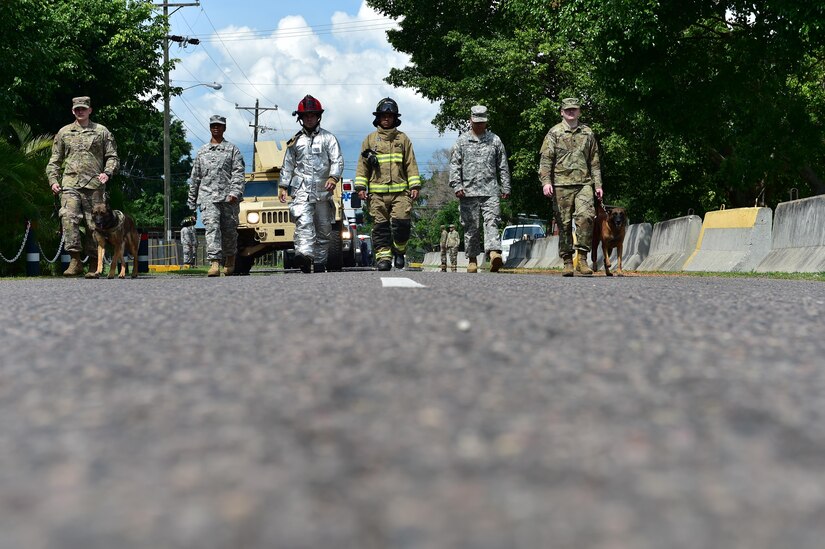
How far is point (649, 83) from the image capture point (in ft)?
65.4

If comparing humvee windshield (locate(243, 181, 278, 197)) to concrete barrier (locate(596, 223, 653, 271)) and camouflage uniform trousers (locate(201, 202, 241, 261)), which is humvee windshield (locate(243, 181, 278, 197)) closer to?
concrete barrier (locate(596, 223, 653, 271))

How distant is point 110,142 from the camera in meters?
14.0

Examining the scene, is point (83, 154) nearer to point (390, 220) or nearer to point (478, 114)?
point (390, 220)

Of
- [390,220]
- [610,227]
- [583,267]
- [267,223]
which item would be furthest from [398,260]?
[267,223]

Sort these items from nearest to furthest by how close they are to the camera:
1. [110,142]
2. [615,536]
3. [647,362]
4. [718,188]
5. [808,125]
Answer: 1. [615,536]
2. [647,362]
3. [110,142]
4. [808,125]
5. [718,188]

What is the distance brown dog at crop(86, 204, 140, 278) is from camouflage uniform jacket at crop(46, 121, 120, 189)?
42cm

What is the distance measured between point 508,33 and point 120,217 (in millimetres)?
23684

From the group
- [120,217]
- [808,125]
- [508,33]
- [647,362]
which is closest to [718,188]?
[508,33]

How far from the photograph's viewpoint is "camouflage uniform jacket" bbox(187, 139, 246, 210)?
572 inches

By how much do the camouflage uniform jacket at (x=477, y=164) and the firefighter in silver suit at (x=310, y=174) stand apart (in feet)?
5.33

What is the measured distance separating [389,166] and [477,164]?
1208 millimetres

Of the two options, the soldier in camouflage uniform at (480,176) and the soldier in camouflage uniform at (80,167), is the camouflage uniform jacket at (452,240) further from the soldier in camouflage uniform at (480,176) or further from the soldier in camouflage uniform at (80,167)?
the soldier in camouflage uniform at (80,167)

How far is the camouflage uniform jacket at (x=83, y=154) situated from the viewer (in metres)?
13.8

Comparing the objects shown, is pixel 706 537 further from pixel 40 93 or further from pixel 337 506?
pixel 40 93
